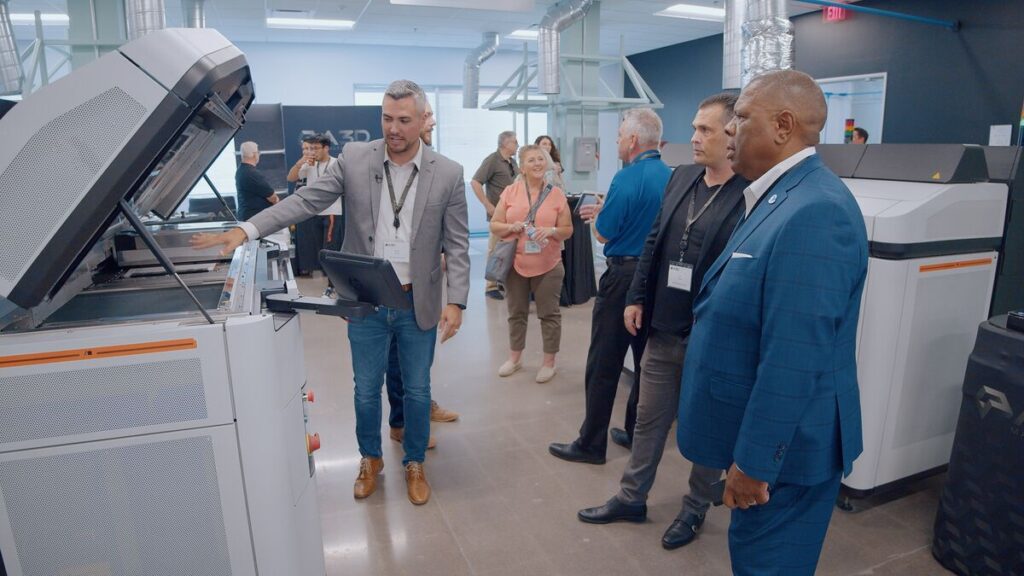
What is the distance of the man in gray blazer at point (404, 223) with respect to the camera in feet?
7.82

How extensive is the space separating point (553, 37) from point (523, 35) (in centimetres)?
339

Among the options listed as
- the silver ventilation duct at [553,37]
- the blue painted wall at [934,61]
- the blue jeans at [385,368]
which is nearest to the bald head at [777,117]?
the blue jeans at [385,368]

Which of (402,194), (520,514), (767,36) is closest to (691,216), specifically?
(402,194)

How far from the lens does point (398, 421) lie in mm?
3197

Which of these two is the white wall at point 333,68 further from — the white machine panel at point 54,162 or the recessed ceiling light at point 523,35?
the white machine panel at point 54,162

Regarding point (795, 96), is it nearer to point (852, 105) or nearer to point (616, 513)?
point (616, 513)

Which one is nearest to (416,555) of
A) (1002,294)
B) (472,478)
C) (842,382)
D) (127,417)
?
(472,478)

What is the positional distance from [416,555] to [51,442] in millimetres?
1289

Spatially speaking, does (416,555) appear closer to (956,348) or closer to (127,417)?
(127,417)

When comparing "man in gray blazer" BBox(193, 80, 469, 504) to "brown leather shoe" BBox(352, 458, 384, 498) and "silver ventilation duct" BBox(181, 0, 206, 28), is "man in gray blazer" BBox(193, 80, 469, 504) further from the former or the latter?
"silver ventilation duct" BBox(181, 0, 206, 28)

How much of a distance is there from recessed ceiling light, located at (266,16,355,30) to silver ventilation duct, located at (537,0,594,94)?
10.8 ft

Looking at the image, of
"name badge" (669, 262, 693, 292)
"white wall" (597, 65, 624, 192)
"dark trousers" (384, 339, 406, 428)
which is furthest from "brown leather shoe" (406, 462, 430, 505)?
"white wall" (597, 65, 624, 192)

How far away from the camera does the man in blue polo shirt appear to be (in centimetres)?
270

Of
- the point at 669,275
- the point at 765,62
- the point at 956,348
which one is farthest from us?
the point at 765,62
